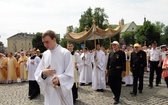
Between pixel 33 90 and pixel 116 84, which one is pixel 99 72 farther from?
pixel 33 90

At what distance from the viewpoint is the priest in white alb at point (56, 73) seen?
13.3 feet

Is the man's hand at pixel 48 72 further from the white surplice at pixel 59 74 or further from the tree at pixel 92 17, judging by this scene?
the tree at pixel 92 17

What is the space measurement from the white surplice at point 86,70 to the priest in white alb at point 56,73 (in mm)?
9761

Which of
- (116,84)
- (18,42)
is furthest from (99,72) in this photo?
(18,42)

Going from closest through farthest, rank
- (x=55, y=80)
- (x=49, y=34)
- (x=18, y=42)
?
(x=55, y=80), (x=49, y=34), (x=18, y=42)

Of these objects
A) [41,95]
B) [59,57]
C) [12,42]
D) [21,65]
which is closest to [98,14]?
[21,65]

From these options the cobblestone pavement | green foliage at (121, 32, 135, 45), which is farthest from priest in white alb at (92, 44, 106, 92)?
green foliage at (121, 32, 135, 45)

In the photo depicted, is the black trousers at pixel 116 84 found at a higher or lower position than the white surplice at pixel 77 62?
lower

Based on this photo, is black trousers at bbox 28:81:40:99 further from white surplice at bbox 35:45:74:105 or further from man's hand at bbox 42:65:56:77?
man's hand at bbox 42:65:56:77

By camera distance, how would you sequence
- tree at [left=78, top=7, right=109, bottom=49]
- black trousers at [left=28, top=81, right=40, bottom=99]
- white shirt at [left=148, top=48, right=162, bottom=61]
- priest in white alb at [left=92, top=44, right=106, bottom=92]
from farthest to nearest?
tree at [left=78, top=7, right=109, bottom=49] < white shirt at [left=148, top=48, right=162, bottom=61] < priest in white alb at [left=92, top=44, right=106, bottom=92] < black trousers at [left=28, top=81, right=40, bottom=99]

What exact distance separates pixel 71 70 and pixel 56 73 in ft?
0.85

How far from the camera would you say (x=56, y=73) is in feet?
13.6

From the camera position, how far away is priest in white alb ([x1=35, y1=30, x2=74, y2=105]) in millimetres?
4039

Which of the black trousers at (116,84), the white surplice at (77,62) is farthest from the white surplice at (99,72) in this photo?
the black trousers at (116,84)
